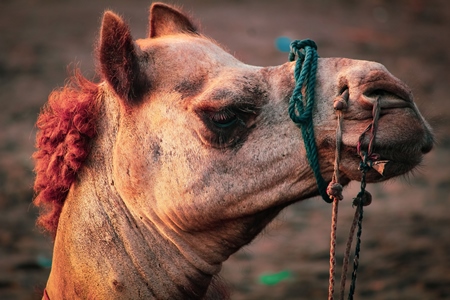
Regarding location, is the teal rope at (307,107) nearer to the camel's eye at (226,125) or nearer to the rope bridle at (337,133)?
the rope bridle at (337,133)

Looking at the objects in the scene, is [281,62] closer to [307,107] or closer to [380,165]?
[307,107]

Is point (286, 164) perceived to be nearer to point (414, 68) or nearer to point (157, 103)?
point (157, 103)

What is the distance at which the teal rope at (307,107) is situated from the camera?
2836 millimetres

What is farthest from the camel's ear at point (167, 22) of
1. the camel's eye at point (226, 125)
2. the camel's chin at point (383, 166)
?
the camel's chin at point (383, 166)

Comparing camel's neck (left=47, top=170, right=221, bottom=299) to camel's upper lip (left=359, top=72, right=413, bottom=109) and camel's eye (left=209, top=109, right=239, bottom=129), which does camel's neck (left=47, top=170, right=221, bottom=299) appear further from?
camel's upper lip (left=359, top=72, right=413, bottom=109)

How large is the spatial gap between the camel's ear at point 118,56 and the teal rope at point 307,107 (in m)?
0.71

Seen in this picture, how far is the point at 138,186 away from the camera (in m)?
3.12

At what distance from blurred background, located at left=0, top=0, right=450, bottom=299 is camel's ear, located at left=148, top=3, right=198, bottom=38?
11 centimetres

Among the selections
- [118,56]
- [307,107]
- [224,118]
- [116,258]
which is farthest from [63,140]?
[307,107]

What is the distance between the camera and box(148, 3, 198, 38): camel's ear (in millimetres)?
3605

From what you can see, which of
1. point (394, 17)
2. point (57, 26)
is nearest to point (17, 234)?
point (57, 26)

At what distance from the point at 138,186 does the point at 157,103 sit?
0.37 metres

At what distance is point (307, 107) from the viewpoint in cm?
285

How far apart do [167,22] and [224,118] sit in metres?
0.89
